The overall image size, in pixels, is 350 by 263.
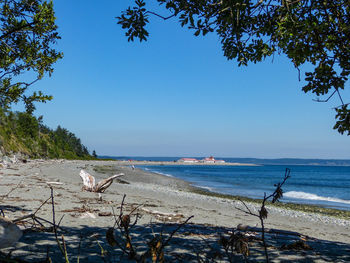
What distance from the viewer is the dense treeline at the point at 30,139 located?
48566 mm

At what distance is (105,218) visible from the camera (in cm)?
676

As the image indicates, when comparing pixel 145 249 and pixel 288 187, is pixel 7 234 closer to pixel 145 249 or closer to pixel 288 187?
pixel 145 249

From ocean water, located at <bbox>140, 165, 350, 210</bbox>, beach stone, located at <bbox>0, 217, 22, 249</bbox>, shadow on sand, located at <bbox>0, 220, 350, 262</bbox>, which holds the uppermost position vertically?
beach stone, located at <bbox>0, 217, 22, 249</bbox>

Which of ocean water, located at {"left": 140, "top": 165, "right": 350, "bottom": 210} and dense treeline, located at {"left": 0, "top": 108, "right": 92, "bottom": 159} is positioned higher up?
dense treeline, located at {"left": 0, "top": 108, "right": 92, "bottom": 159}

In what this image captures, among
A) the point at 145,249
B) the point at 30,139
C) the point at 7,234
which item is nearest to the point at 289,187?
the point at 145,249

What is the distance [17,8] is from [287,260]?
7234 millimetres

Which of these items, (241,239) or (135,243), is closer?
(241,239)

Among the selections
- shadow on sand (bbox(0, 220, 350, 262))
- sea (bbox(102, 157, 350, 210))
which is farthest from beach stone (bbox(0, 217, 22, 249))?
sea (bbox(102, 157, 350, 210))

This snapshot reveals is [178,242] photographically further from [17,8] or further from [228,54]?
[17,8]

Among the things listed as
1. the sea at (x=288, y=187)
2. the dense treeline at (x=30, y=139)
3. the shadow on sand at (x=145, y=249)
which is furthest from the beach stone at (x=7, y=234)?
the sea at (x=288, y=187)

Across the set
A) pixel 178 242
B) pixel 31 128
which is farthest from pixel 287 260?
pixel 31 128

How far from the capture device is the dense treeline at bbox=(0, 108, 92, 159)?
48566mm

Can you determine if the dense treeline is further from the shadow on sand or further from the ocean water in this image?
the ocean water

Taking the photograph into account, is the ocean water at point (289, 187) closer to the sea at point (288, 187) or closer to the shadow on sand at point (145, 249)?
the sea at point (288, 187)
